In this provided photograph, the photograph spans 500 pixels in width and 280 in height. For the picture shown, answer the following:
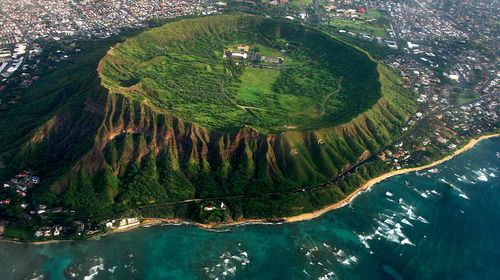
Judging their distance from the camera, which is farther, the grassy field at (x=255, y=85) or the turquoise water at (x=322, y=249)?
the grassy field at (x=255, y=85)

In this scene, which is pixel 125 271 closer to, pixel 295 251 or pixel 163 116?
pixel 295 251

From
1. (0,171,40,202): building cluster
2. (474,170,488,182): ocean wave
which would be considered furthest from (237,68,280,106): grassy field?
(474,170,488,182): ocean wave

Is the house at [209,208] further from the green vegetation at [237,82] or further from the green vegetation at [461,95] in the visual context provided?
the green vegetation at [461,95]

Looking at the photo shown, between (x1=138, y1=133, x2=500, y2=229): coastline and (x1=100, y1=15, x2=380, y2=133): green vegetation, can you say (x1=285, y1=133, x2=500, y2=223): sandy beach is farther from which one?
(x1=100, y1=15, x2=380, y2=133): green vegetation

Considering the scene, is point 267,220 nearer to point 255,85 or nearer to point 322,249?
point 322,249

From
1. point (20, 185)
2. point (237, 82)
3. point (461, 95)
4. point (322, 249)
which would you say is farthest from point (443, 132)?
point (20, 185)

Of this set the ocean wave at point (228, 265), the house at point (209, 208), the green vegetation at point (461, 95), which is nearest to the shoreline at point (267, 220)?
the house at point (209, 208)
